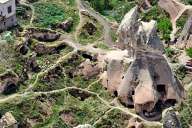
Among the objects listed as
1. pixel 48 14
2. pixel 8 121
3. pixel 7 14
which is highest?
pixel 7 14

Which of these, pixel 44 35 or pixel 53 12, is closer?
pixel 44 35

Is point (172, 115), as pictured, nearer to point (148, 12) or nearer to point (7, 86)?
point (7, 86)

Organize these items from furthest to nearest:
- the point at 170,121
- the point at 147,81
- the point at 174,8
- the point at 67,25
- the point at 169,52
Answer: the point at 174,8, the point at 67,25, the point at 169,52, the point at 147,81, the point at 170,121

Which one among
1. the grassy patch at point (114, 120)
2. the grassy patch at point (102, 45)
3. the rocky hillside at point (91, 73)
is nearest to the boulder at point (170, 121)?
the rocky hillside at point (91, 73)

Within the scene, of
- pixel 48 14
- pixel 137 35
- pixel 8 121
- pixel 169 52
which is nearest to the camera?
pixel 8 121

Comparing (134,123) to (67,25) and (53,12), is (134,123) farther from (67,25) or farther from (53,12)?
(53,12)

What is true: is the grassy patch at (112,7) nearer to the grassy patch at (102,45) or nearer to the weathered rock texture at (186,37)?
the grassy patch at (102,45)

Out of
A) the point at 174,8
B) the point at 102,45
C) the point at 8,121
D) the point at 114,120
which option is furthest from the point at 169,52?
the point at 8,121
